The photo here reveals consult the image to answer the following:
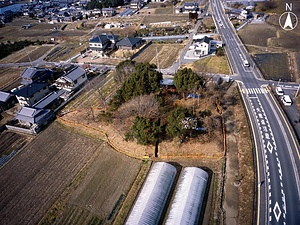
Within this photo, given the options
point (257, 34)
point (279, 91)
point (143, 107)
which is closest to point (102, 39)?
point (143, 107)

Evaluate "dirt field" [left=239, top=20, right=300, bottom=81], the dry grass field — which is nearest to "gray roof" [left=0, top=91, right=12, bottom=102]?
"dirt field" [left=239, top=20, right=300, bottom=81]

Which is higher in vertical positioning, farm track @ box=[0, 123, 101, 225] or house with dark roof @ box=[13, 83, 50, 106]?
house with dark roof @ box=[13, 83, 50, 106]

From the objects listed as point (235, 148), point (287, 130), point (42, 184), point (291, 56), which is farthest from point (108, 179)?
point (291, 56)

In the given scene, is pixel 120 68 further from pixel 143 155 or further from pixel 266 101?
pixel 266 101

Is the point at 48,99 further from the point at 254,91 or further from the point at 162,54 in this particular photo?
the point at 254,91

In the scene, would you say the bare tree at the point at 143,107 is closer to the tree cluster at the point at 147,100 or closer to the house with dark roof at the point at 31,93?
the tree cluster at the point at 147,100

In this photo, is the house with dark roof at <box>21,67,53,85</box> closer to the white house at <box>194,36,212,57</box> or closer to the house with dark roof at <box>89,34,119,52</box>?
the house with dark roof at <box>89,34,119,52</box>

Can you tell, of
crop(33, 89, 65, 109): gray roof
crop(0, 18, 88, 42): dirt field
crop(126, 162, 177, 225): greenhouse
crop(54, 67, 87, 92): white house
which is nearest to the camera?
crop(126, 162, 177, 225): greenhouse
